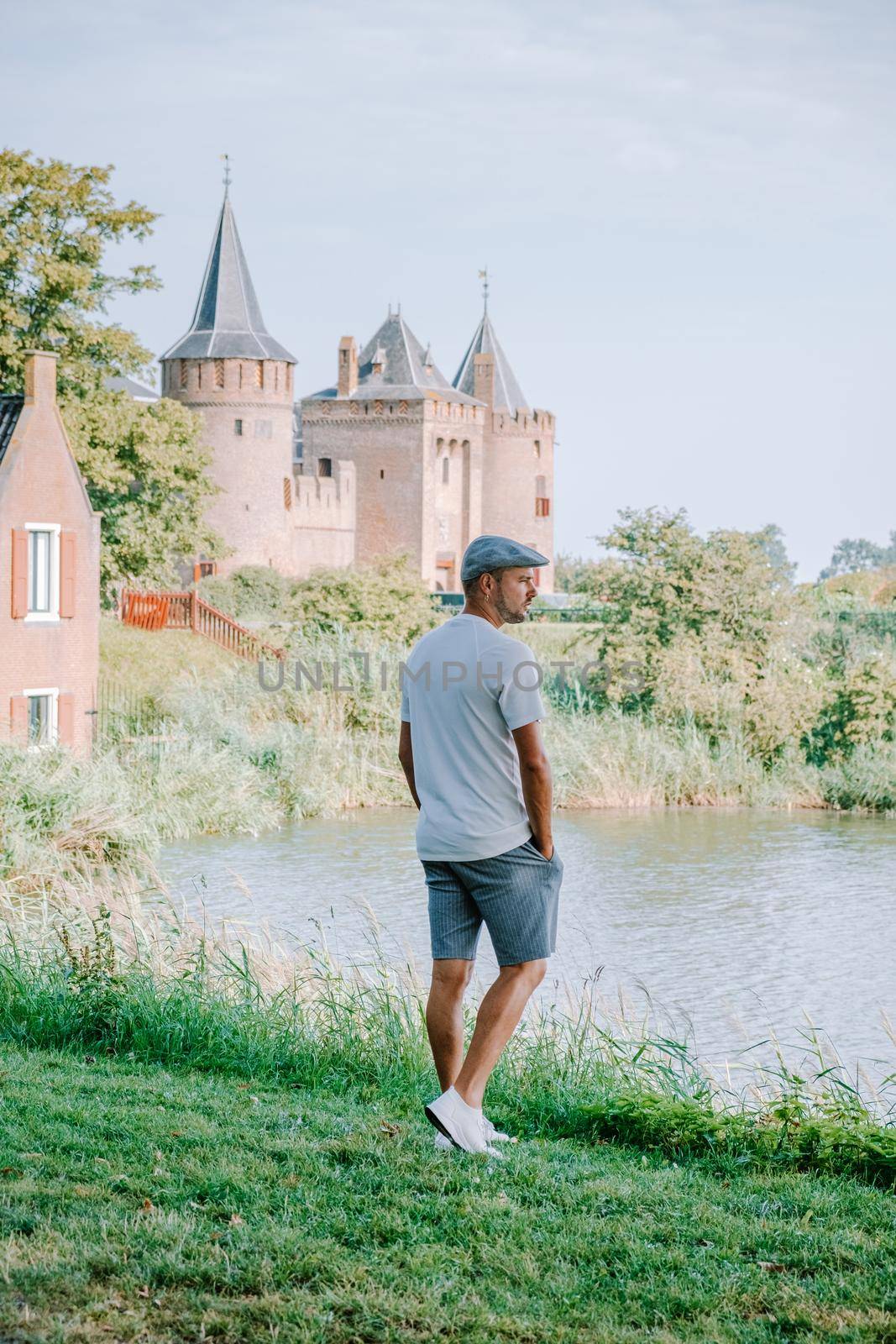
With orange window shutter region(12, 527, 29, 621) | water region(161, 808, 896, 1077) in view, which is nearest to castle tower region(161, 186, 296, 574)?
orange window shutter region(12, 527, 29, 621)

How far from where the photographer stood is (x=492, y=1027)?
4.21 metres

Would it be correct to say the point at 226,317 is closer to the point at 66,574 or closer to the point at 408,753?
the point at 66,574

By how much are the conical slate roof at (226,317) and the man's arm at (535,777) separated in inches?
1912

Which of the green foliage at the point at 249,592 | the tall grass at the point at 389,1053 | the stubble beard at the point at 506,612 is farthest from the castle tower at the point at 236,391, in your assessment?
the stubble beard at the point at 506,612

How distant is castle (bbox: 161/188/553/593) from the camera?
168ft

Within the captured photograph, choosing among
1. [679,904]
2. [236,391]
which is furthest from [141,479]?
[236,391]

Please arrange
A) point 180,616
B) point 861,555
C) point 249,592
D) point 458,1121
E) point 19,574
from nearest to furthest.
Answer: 1. point 458,1121
2. point 19,574
3. point 180,616
4. point 249,592
5. point 861,555

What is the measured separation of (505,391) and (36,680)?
156ft

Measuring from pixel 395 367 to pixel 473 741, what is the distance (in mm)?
58413

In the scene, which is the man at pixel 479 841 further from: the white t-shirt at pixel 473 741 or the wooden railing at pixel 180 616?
the wooden railing at pixel 180 616

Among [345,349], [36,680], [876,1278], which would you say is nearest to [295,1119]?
[876,1278]

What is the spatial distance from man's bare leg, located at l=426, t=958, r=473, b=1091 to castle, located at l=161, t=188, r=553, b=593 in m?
45.2

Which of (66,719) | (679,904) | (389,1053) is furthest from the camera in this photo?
(66,719)

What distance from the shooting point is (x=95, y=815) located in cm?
1429
